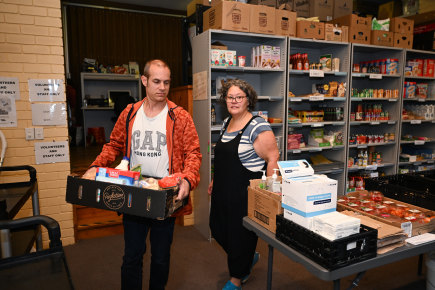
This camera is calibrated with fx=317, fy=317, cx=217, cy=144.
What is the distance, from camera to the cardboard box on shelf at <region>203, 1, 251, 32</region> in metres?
3.29

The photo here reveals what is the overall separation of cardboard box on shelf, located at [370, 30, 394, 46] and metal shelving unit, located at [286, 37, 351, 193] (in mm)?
491

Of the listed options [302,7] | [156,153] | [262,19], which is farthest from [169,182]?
[302,7]

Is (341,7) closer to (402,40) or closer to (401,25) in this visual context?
(401,25)

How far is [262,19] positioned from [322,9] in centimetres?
134

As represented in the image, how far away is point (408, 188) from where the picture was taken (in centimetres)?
212

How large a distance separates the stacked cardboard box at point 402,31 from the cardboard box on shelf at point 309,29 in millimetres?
1297

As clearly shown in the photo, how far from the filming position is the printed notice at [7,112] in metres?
2.96

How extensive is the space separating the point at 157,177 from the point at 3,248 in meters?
0.93

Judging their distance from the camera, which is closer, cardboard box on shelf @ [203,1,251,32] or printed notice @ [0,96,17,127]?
printed notice @ [0,96,17,127]

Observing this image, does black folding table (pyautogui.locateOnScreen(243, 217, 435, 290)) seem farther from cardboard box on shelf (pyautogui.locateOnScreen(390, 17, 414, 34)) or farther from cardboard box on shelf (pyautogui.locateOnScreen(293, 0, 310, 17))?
cardboard box on shelf (pyautogui.locateOnScreen(390, 17, 414, 34))

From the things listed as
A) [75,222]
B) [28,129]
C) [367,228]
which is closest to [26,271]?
[367,228]

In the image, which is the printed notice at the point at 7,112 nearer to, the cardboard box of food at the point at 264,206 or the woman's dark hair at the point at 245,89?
the woman's dark hair at the point at 245,89

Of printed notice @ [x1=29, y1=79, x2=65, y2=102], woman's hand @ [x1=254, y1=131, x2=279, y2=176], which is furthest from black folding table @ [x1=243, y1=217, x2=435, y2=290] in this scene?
printed notice @ [x1=29, y1=79, x2=65, y2=102]

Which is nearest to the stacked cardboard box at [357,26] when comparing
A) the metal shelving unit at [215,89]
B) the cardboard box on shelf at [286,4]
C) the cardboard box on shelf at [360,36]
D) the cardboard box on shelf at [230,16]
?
the cardboard box on shelf at [360,36]
